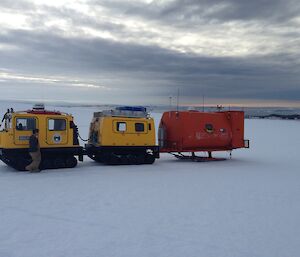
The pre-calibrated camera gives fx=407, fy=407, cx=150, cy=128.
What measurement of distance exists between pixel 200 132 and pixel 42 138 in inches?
266

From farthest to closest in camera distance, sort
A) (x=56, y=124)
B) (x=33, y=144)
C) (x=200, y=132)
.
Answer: (x=200, y=132) → (x=56, y=124) → (x=33, y=144)

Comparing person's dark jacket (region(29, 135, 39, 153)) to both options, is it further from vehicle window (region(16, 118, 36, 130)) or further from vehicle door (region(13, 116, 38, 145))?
vehicle window (region(16, 118, 36, 130))

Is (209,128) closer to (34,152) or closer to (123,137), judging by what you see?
(123,137)

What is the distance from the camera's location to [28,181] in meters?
11.8

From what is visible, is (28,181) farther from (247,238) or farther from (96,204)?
(247,238)

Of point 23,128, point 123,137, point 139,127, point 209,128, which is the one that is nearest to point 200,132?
point 209,128

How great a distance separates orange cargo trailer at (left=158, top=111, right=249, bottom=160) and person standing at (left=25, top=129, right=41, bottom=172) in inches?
220

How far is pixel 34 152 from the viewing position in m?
13.2

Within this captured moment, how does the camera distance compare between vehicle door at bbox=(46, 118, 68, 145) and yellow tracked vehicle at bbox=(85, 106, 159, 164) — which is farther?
yellow tracked vehicle at bbox=(85, 106, 159, 164)

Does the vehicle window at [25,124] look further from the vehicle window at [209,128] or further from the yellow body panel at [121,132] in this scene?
the vehicle window at [209,128]

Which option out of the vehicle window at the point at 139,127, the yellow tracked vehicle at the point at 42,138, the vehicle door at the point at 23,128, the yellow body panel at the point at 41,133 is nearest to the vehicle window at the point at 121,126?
the vehicle window at the point at 139,127

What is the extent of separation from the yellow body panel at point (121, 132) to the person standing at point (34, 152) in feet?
8.79

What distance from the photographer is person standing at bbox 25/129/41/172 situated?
13070mm

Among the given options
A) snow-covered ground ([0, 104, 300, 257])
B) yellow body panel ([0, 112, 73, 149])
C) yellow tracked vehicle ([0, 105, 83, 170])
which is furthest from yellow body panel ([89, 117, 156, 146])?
snow-covered ground ([0, 104, 300, 257])
